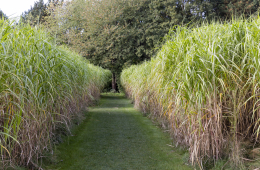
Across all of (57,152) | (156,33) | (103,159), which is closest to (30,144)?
(57,152)

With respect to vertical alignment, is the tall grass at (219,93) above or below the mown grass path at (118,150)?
above

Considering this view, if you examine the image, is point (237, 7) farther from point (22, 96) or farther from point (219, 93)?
point (22, 96)

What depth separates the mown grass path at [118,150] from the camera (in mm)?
2734

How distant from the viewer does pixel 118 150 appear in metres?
3.30

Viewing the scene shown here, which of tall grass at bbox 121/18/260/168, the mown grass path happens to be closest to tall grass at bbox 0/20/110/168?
the mown grass path

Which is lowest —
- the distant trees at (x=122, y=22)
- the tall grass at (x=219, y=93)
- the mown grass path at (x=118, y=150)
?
the mown grass path at (x=118, y=150)

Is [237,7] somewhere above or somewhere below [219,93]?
above

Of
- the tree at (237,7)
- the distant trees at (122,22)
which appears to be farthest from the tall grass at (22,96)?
the tree at (237,7)

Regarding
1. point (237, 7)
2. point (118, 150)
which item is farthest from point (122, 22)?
point (118, 150)

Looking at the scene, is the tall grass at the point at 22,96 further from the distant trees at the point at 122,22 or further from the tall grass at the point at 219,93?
the distant trees at the point at 122,22

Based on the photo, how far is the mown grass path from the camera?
2734mm

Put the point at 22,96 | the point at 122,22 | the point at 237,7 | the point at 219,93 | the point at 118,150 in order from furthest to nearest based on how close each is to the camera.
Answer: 1. the point at 122,22
2. the point at 237,7
3. the point at 118,150
4. the point at 219,93
5. the point at 22,96

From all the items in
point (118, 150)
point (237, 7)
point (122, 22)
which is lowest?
point (118, 150)

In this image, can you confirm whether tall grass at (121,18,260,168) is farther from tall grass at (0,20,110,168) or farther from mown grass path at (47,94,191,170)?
tall grass at (0,20,110,168)
